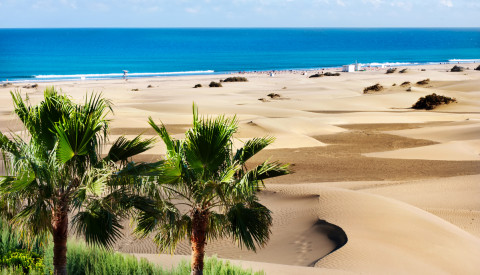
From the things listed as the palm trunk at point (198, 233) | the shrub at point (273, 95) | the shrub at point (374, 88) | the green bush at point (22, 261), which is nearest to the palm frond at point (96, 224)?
the palm trunk at point (198, 233)

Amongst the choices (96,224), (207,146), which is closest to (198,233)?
(207,146)

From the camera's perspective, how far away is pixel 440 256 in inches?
465

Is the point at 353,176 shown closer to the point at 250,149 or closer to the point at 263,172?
the point at 250,149

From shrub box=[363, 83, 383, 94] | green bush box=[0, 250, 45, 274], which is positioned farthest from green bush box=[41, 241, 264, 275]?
shrub box=[363, 83, 383, 94]

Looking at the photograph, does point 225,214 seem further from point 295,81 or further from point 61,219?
point 295,81

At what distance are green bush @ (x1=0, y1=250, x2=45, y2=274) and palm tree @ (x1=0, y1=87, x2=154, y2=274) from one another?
6.11 ft

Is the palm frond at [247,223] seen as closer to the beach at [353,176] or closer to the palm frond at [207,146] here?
the palm frond at [207,146]

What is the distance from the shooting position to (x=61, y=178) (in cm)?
789

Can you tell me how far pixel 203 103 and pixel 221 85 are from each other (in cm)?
1360

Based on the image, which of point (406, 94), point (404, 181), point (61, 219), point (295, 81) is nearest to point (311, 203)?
point (404, 181)

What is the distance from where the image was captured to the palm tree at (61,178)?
300 inches

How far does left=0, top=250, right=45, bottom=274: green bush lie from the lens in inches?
387

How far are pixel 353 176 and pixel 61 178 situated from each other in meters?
13.2

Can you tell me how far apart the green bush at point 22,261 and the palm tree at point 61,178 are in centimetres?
186
